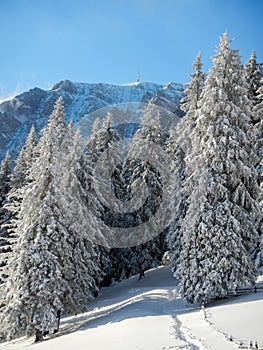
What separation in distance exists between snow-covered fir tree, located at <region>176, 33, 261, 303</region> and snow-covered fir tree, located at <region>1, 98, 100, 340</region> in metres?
6.44

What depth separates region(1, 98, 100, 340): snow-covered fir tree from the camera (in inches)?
714

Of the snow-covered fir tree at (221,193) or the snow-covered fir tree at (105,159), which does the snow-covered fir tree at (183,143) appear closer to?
the snow-covered fir tree at (221,193)

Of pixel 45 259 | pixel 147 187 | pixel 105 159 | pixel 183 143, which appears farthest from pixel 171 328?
pixel 105 159

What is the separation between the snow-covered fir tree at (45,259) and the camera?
→ 1814 cm

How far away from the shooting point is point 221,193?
18.8 metres

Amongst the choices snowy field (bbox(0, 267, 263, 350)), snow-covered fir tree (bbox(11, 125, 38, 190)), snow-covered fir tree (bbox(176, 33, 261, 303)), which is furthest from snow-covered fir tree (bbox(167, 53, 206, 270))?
snow-covered fir tree (bbox(11, 125, 38, 190))

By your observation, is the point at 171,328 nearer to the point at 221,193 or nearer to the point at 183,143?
the point at 221,193

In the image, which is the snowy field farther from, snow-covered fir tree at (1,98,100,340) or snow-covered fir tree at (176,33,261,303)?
snow-covered fir tree at (1,98,100,340)

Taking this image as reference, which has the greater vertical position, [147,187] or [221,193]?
[147,187]

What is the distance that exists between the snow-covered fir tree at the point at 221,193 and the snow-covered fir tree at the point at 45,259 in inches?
253

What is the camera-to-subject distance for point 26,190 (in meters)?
20.2

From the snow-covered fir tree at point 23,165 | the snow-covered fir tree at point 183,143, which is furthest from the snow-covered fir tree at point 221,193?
the snow-covered fir tree at point 23,165

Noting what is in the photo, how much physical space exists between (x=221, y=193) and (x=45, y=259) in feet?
32.8

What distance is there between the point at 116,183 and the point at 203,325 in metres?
21.7
